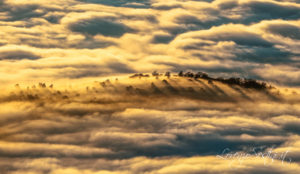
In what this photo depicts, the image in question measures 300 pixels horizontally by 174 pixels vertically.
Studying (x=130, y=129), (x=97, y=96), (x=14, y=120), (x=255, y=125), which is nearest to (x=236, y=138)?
(x=255, y=125)

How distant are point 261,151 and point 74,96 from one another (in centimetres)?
3113

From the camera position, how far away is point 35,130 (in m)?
69.0

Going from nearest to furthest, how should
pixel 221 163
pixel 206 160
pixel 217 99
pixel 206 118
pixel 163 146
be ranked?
pixel 221 163, pixel 206 160, pixel 163 146, pixel 206 118, pixel 217 99

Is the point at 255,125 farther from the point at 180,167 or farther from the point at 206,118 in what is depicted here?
the point at 180,167

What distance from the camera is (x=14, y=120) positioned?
69.2 m

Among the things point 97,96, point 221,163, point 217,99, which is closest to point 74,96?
point 97,96

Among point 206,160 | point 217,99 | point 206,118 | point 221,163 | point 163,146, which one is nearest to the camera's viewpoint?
point 221,163

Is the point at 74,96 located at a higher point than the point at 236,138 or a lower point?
higher

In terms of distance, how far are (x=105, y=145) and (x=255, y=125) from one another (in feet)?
72.4

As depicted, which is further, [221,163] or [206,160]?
[206,160]

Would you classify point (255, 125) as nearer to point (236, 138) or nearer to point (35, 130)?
point (236, 138)

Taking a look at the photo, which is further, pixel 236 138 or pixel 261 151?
pixel 236 138

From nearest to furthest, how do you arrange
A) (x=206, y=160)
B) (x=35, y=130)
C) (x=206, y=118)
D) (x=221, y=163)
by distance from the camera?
(x=221, y=163) → (x=206, y=160) → (x=35, y=130) → (x=206, y=118)

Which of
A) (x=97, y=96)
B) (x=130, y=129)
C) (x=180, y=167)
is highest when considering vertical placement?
(x=97, y=96)
